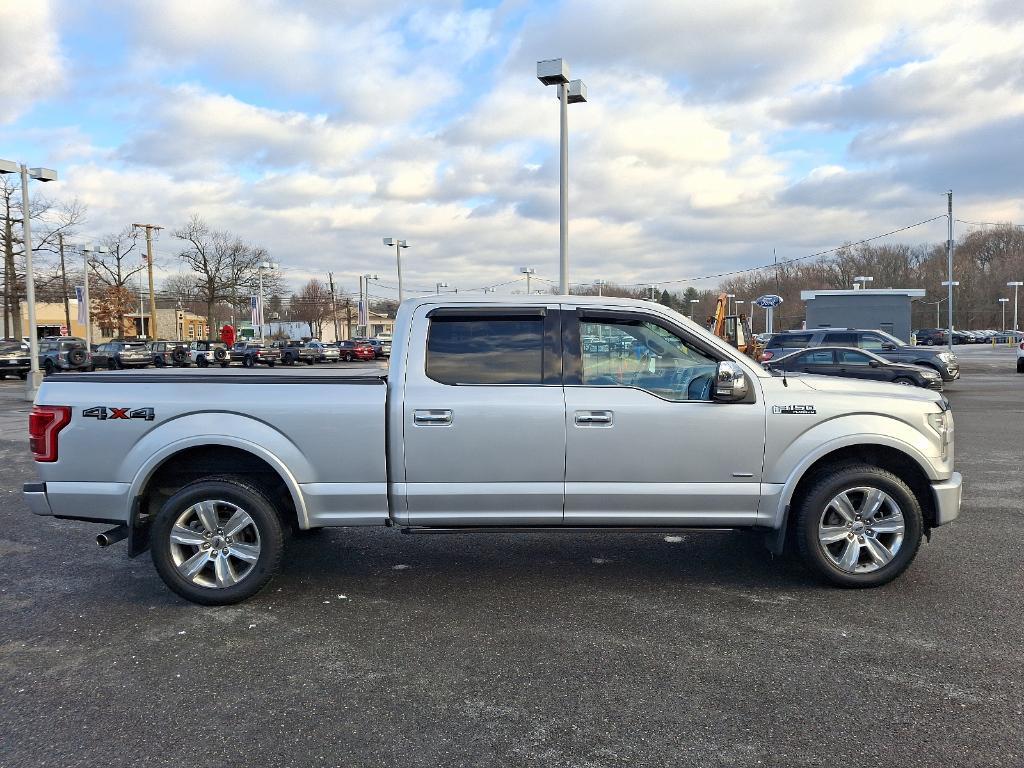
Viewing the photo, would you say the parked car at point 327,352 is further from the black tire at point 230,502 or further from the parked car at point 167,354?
the black tire at point 230,502

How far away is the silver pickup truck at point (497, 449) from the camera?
4.54 metres

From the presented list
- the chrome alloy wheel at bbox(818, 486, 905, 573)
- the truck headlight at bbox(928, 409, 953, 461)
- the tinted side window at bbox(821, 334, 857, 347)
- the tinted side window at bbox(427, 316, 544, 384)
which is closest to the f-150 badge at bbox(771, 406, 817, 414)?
the chrome alloy wheel at bbox(818, 486, 905, 573)

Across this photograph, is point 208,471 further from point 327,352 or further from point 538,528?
point 327,352

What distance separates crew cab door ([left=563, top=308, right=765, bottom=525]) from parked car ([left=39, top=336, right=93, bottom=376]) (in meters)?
33.4

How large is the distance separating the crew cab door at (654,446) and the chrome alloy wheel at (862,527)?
1.68 ft

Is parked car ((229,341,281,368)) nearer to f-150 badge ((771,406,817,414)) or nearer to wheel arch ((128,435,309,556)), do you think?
wheel arch ((128,435,309,556))

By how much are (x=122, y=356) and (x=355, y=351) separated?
17230 mm

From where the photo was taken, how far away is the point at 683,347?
4.77 m

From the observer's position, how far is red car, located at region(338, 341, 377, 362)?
52.0m

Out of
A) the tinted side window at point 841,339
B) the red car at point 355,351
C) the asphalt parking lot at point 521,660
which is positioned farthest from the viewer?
the red car at point 355,351

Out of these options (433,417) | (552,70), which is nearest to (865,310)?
(552,70)

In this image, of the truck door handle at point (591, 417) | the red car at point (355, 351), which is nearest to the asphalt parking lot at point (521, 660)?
the truck door handle at point (591, 417)

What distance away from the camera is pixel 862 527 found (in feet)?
15.4

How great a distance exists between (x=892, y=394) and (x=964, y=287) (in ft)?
339
